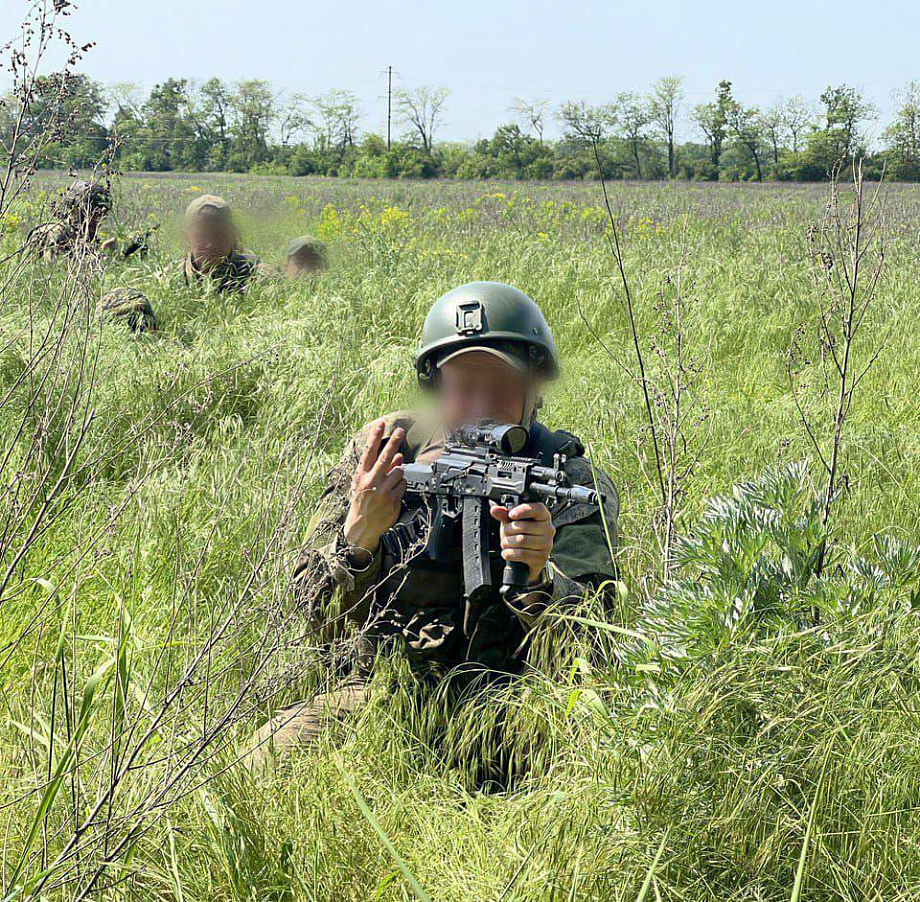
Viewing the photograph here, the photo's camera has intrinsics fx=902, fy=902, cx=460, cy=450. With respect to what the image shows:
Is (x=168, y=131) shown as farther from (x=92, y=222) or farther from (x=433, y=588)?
(x=433, y=588)

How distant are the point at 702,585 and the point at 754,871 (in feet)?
1.74

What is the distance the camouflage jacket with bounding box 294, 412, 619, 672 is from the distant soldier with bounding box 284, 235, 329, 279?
17.9 ft

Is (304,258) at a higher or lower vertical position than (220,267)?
higher

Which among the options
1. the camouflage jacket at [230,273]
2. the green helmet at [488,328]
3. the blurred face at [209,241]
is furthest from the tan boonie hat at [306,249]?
the green helmet at [488,328]

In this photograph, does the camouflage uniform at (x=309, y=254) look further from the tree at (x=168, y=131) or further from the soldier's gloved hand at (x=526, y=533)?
the soldier's gloved hand at (x=526, y=533)

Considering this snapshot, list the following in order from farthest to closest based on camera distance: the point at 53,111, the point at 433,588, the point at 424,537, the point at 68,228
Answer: the point at 433,588
the point at 424,537
the point at 68,228
the point at 53,111

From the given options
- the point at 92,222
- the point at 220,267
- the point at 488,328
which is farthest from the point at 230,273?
the point at 488,328

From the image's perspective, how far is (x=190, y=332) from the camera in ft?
20.0

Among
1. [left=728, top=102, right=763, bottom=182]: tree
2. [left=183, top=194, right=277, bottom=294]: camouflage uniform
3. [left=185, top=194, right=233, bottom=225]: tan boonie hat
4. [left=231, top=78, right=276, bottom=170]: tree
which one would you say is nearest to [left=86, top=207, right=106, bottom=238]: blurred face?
[left=183, top=194, right=277, bottom=294]: camouflage uniform

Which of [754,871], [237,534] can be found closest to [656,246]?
[237,534]

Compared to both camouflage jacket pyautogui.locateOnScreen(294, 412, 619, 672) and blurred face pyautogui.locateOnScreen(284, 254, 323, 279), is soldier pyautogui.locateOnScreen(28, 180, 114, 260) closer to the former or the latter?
camouflage jacket pyautogui.locateOnScreen(294, 412, 619, 672)

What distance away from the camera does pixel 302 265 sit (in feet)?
25.1

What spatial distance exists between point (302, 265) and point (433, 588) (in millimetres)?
5761

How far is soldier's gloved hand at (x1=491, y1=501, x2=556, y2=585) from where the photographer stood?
198 cm
